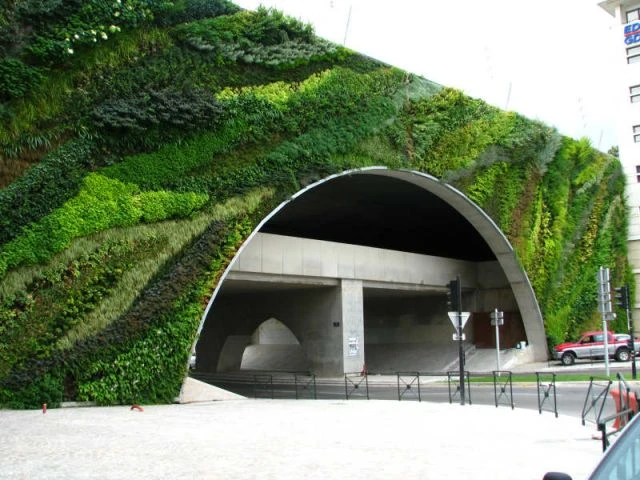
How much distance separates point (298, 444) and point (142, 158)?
12387 mm

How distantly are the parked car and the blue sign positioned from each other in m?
49.6

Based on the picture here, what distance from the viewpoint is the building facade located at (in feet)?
146

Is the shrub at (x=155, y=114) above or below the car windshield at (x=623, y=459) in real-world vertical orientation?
above

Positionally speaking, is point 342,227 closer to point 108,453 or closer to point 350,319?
point 350,319

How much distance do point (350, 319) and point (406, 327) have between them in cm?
1140

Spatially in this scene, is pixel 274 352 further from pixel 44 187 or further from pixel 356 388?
pixel 44 187

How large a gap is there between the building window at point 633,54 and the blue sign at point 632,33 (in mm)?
401

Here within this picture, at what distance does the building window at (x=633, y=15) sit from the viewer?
1871 inches

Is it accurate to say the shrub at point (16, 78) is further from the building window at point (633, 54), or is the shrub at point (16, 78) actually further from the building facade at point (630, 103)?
the building window at point (633, 54)

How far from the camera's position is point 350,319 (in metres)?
32.0

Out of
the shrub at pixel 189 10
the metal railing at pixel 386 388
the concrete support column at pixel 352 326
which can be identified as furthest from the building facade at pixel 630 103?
the shrub at pixel 189 10

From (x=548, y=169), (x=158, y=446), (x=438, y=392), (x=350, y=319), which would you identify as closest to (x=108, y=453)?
(x=158, y=446)

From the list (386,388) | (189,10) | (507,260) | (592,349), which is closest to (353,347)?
(386,388)

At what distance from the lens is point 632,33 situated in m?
47.1
